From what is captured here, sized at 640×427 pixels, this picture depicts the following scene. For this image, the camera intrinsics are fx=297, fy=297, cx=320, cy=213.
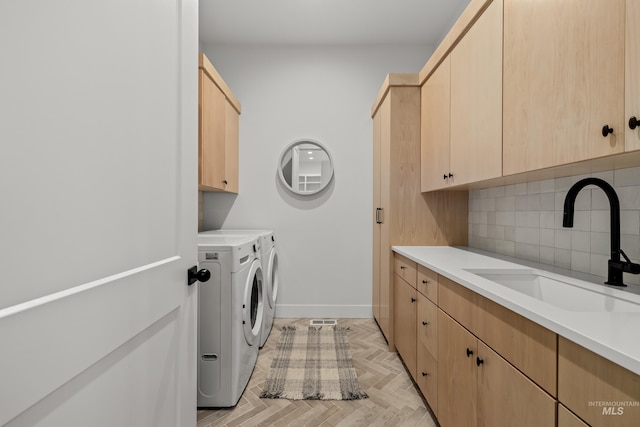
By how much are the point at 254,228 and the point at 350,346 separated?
1.49m

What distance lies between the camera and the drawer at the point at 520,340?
748mm

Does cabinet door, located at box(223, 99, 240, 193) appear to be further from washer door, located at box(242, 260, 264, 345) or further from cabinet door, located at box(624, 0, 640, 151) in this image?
cabinet door, located at box(624, 0, 640, 151)

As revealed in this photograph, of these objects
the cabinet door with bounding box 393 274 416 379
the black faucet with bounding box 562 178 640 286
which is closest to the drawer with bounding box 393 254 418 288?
the cabinet door with bounding box 393 274 416 379

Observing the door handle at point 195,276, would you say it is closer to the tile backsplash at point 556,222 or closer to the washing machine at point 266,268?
the washing machine at point 266,268

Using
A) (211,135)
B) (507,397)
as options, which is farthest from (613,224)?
(211,135)

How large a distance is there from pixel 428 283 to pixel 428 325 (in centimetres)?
22

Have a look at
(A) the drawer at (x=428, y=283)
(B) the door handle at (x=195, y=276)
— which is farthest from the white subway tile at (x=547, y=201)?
(B) the door handle at (x=195, y=276)

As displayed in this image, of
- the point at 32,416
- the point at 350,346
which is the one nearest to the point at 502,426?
the point at 32,416

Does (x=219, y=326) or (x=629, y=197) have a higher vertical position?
(x=629, y=197)

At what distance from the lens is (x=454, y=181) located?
1780mm

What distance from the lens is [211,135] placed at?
233 cm

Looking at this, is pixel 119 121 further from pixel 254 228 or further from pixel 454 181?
pixel 254 228

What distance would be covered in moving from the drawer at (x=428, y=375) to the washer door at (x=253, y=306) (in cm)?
104

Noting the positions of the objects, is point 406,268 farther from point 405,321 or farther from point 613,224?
point 613,224
